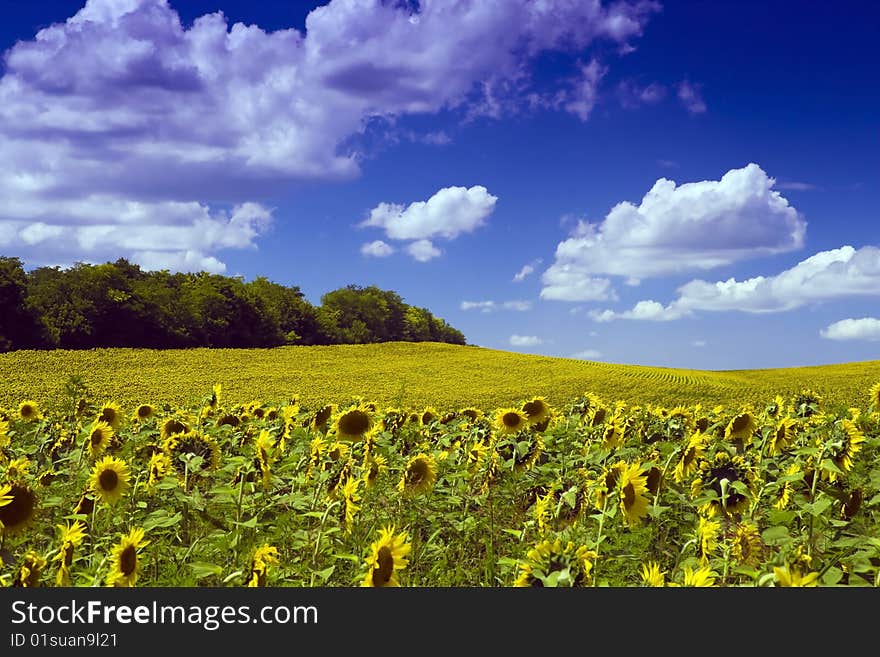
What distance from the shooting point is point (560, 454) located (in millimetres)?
6594

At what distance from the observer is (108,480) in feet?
16.4

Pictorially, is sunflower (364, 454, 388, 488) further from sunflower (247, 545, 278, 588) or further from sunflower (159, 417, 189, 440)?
sunflower (159, 417, 189, 440)

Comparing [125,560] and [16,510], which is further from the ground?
[16,510]

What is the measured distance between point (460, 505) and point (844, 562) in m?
2.53

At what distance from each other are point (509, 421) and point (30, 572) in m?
3.83

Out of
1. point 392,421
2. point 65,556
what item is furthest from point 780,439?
point 65,556

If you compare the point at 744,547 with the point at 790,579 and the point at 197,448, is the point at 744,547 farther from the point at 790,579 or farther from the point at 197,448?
the point at 197,448

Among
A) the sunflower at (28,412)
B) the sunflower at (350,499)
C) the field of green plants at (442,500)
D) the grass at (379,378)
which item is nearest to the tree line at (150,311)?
the grass at (379,378)

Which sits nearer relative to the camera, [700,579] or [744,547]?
[700,579]

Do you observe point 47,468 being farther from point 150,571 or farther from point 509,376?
point 509,376

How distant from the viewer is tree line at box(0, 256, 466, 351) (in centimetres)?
5259

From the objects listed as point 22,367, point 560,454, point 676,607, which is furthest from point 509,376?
point 676,607

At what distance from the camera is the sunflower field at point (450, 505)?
3.70 metres

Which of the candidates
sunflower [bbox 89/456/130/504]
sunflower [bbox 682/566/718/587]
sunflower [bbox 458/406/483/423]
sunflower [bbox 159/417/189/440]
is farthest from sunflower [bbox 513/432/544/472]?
sunflower [bbox 159/417/189/440]
